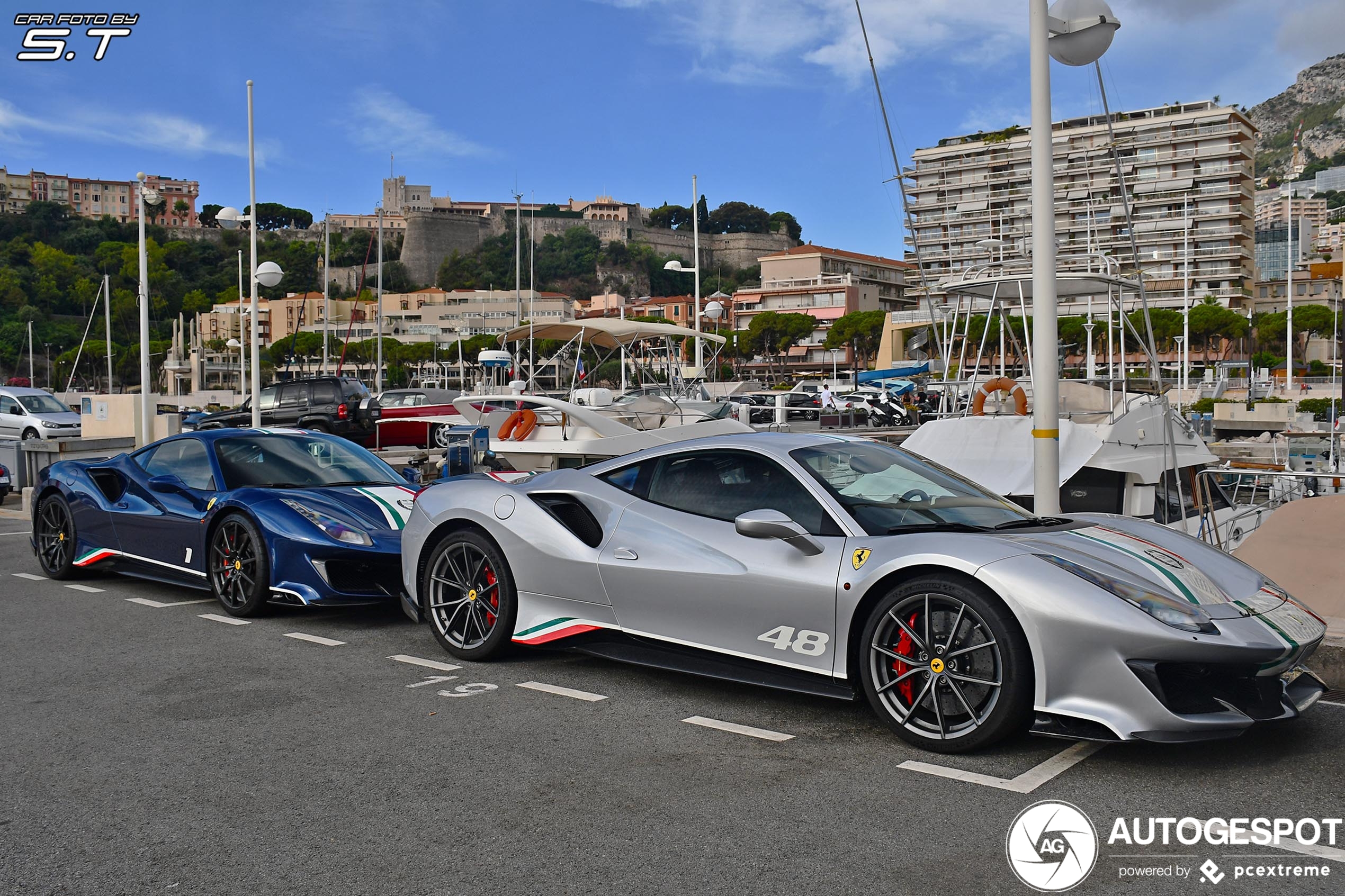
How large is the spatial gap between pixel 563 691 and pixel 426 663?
1062mm

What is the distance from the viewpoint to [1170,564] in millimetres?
4562

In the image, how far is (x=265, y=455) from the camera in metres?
8.41

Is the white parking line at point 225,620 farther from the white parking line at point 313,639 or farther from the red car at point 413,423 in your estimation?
the red car at point 413,423

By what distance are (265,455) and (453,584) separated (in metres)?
3.00

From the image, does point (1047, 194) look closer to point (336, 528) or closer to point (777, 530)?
point (777, 530)

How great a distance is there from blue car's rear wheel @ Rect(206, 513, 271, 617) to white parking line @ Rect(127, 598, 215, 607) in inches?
16.9

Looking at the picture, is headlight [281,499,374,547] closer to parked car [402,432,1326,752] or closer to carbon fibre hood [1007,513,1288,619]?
parked car [402,432,1326,752]

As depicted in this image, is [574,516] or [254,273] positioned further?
[254,273]

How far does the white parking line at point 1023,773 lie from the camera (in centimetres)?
405

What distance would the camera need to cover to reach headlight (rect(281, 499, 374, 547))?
723 centimetres

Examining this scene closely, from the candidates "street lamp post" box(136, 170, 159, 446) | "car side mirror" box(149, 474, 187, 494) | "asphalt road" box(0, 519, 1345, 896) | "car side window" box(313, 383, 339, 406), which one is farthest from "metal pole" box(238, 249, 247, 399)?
"asphalt road" box(0, 519, 1345, 896)

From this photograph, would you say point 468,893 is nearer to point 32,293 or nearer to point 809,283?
point 809,283

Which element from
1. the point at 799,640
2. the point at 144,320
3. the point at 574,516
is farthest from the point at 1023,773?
the point at 144,320

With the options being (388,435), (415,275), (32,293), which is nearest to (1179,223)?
(388,435)
